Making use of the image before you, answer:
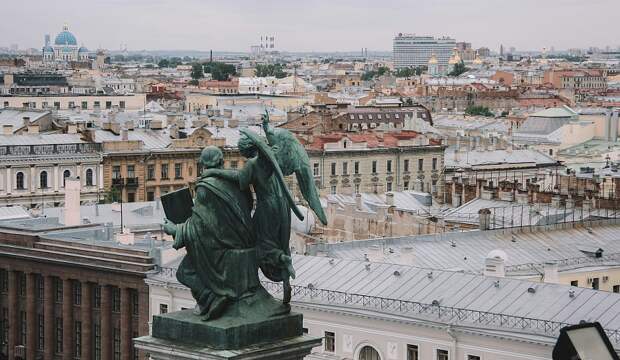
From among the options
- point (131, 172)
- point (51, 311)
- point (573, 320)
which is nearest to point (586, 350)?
point (573, 320)

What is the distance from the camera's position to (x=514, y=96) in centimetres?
18900

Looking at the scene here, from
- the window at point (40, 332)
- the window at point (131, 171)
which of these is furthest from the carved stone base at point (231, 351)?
the window at point (131, 171)

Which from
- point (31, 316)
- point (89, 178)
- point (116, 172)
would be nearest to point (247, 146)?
point (31, 316)

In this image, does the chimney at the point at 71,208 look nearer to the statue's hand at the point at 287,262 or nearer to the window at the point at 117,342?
the window at the point at 117,342

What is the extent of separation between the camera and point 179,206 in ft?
39.3

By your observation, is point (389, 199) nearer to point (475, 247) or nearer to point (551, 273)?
point (475, 247)

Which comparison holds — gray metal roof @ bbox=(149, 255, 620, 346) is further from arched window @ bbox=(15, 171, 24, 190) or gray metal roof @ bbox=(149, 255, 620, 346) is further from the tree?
the tree

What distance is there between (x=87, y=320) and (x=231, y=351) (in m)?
32.6

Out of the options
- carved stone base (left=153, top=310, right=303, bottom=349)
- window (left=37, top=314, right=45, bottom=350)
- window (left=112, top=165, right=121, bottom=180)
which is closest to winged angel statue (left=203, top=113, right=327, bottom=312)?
carved stone base (left=153, top=310, right=303, bottom=349)

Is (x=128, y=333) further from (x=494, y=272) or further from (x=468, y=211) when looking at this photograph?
(x=468, y=211)

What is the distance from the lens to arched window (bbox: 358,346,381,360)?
107 ft

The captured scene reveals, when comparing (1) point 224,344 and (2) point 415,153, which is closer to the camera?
→ (1) point 224,344

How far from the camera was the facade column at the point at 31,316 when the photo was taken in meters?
45.4

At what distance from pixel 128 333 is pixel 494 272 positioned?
11.2m
